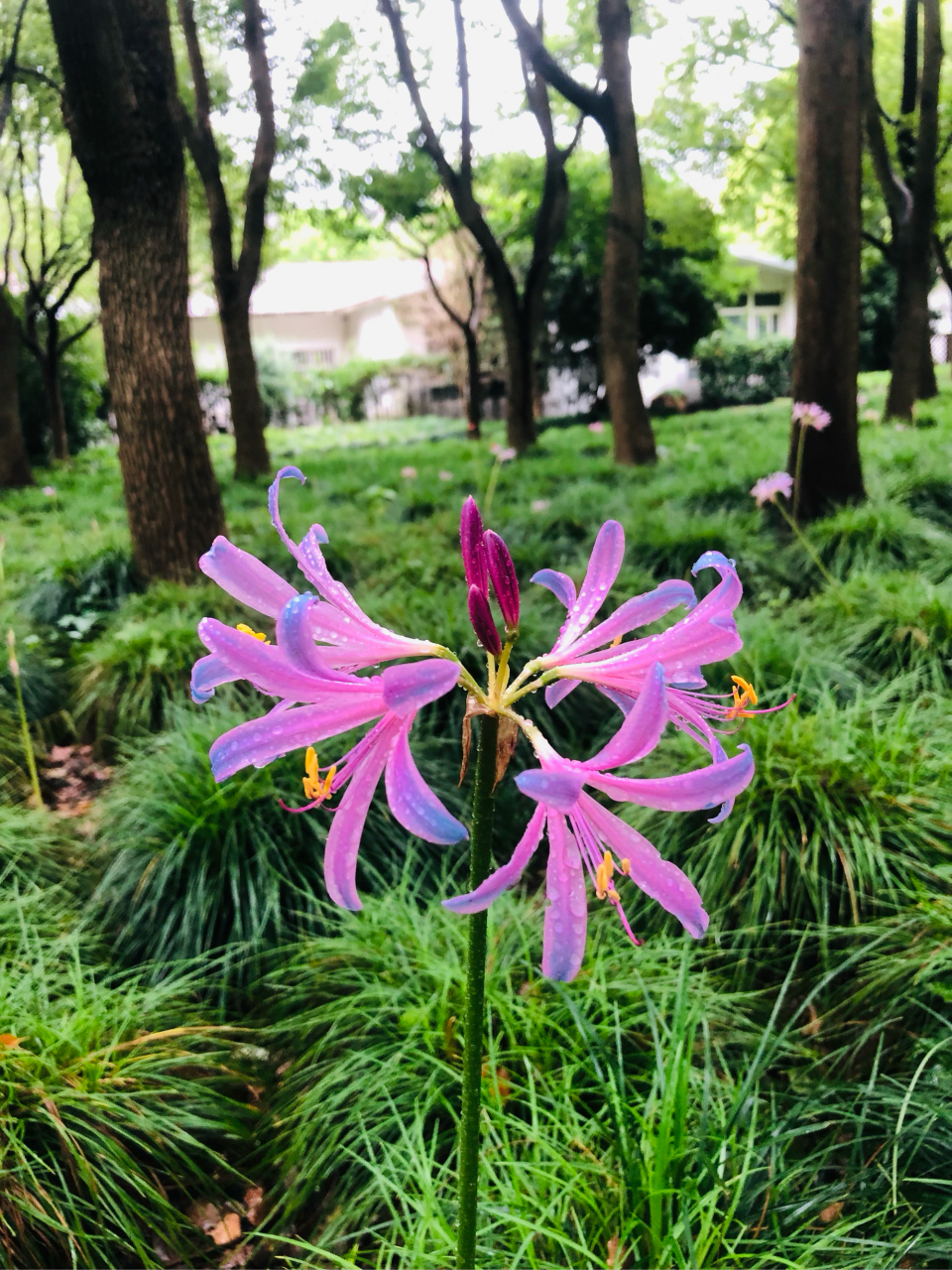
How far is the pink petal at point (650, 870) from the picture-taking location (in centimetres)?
82

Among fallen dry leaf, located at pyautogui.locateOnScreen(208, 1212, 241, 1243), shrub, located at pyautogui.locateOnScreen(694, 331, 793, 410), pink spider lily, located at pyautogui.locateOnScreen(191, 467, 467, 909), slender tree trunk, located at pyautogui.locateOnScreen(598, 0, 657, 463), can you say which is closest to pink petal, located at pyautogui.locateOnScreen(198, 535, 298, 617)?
pink spider lily, located at pyautogui.locateOnScreen(191, 467, 467, 909)

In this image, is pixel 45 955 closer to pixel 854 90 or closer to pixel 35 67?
pixel 854 90

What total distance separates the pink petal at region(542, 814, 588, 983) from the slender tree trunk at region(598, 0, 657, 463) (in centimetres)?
803

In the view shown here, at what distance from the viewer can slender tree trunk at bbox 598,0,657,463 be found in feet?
25.6

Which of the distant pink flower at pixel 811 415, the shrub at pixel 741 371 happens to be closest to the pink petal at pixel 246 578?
the distant pink flower at pixel 811 415

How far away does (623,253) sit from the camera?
8125 millimetres

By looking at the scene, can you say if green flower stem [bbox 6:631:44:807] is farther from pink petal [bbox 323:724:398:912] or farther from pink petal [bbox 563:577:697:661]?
pink petal [bbox 563:577:697:661]

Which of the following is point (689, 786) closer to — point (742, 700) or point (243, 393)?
point (742, 700)

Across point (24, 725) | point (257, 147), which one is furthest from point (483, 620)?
point (257, 147)

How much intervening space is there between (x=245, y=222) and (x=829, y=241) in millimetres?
6841

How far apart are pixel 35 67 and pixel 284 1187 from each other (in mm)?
14094

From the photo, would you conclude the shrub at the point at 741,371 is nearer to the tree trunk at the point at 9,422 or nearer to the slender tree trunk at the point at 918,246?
the slender tree trunk at the point at 918,246

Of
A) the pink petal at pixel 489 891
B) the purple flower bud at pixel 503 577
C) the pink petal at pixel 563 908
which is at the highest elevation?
the purple flower bud at pixel 503 577

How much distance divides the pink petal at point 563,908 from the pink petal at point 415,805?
107mm
